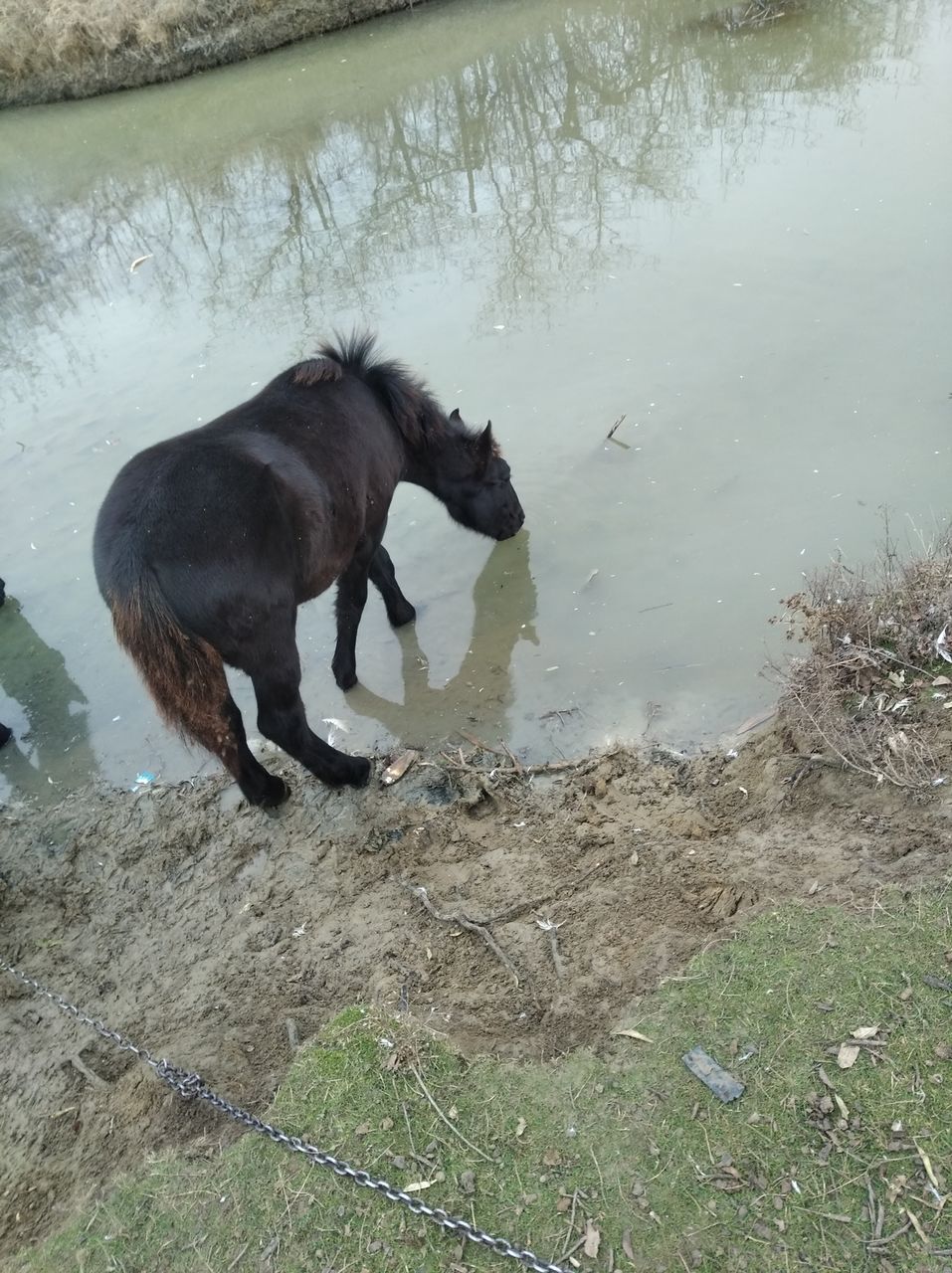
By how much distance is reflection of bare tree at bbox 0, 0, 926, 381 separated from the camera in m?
9.02

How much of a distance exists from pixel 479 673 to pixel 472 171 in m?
8.03

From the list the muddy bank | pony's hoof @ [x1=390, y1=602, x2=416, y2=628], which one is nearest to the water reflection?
pony's hoof @ [x1=390, y1=602, x2=416, y2=628]

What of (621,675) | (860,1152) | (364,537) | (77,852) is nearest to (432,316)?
(364,537)

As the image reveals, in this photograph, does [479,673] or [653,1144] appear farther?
[479,673]

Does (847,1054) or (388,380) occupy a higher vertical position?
(388,380)

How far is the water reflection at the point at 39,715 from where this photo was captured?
16.8 ft

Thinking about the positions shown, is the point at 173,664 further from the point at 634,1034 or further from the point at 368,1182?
the point at 634,1034

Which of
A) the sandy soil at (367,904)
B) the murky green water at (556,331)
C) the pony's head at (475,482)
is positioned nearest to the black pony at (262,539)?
the pony's head at (475,482)

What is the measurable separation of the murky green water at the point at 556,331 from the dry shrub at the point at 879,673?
0.68 metres

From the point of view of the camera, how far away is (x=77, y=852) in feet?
14.7

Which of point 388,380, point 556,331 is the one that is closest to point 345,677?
point 388,380

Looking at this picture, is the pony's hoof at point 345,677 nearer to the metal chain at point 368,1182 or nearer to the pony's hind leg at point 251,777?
the pony's hind leg at point 251,777

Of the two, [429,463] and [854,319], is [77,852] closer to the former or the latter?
[429,463]

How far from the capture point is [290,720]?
4117mm
